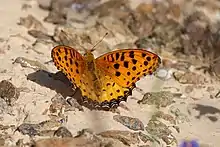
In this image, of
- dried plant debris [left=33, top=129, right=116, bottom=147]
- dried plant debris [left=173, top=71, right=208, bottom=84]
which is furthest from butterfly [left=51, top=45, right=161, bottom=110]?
dried plant debris [left=173, top=71, right=208, bottom=84]

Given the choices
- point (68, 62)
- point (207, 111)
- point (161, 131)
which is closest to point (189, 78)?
point (207, 111)

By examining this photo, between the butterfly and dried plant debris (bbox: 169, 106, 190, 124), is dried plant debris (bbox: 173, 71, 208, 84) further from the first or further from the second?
the butterfly

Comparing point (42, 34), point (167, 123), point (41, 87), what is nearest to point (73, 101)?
point (41, 87)

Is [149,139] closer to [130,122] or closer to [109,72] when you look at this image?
[130,122]

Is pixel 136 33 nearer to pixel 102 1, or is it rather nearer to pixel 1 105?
pixel 102 1

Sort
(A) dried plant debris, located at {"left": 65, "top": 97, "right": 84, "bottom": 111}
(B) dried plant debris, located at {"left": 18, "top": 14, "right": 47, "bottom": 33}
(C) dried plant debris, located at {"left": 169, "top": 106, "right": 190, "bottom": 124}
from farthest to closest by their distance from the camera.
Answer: (B) dried plant debris, located at {"left": 18, "top": 14, "right": 47, "bottom": 33}
(C) dried plant debris, located at {"left": 169, "top": 106, "right": 190, "bottom": 124}
(A) dried plant debris, located at {"left": 65, "top": 97, "right": 84, "bottom": 111}
